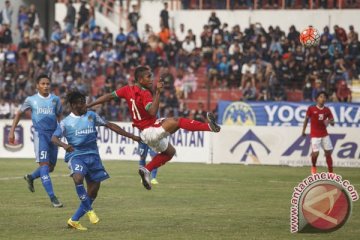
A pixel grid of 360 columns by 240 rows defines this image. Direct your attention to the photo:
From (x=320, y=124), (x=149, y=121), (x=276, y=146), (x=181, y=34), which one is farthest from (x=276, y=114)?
(x=149, y=121)

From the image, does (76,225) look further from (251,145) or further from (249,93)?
(249,93)

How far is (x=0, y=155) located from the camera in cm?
3200

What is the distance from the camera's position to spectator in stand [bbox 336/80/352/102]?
105 feet

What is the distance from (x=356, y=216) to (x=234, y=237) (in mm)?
3281

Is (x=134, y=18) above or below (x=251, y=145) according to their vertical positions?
above

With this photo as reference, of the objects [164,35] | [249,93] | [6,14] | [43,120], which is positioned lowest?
[249,93]

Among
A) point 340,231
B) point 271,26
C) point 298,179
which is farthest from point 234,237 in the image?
point 271,26

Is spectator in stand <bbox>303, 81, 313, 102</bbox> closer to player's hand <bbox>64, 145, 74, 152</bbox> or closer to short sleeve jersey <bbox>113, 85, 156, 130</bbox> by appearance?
short sleeve jersey <bbox>113, 85, 156, 130</bbox>

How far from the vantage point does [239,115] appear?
31984 mm

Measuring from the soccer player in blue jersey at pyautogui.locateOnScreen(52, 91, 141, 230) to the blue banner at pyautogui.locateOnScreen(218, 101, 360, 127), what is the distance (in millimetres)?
17571

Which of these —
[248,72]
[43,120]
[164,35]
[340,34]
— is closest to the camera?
[43,120]

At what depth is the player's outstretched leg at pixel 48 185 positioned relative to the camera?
17.2 meters

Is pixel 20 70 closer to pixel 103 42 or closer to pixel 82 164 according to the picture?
pixel 103 42

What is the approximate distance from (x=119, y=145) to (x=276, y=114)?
5263 millimetres
